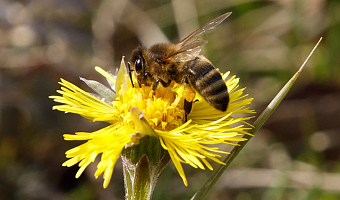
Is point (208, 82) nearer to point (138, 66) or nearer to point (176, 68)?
point (176, 68)

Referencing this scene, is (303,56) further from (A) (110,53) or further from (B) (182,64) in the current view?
(B) (182,64)

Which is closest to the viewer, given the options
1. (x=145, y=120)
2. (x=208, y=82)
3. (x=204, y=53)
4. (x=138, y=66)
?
(x=145, y=120)

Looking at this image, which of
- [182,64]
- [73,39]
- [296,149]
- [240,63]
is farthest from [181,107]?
[73,39]

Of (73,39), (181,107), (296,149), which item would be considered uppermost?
(73,39)

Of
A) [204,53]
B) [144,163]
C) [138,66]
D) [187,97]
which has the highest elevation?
[138,66]

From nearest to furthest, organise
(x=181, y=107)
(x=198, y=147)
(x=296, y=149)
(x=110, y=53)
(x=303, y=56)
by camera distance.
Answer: (x=198, y=147)
(x=181, y=107)
(x=296, y=149)
(x=303, y=56)
(x=110, y=53)

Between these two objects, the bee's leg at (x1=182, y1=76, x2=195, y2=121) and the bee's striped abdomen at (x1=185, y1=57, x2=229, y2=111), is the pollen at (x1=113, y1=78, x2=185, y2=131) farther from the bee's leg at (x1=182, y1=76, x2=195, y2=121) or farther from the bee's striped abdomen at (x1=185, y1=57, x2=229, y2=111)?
the bee's striped abdomen at (x1=185, y1=57, x2=229, y2=111)

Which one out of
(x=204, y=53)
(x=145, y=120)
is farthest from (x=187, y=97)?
(x=204, y=53)

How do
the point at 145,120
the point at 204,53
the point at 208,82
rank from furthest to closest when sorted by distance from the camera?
the point at 204,53 < the point at 208,82 < the point at 145,120
